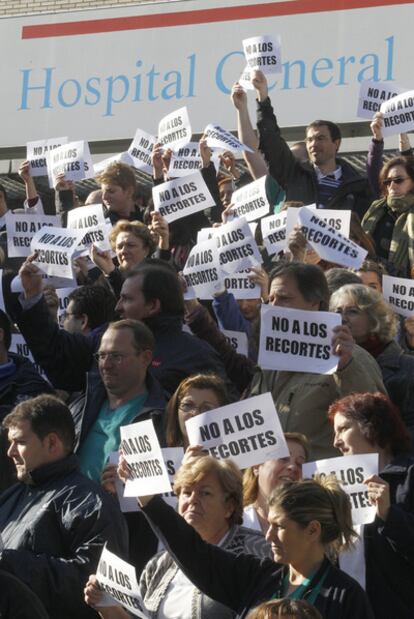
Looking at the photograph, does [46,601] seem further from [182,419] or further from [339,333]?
[339,333]

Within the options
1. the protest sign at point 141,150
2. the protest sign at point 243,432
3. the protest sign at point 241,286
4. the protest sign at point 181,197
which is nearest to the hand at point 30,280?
the protest sign at point 241,286

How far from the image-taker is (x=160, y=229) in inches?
364

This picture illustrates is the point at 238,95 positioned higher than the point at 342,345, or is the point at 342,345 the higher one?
the point at 238,95

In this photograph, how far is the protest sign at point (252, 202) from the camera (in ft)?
31.8

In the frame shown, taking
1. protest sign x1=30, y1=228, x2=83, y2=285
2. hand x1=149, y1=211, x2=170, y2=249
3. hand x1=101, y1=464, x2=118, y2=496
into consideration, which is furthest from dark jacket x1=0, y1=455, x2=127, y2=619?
hand x1=149, y1=211, x2=170, y2=249

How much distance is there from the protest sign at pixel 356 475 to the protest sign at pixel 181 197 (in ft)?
13.0

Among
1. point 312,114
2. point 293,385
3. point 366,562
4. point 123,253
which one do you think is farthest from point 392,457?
point 312,114

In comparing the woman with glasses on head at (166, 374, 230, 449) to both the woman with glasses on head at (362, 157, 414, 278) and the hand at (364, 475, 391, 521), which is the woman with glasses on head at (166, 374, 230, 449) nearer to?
the hand at (364, 475, 391, 521)

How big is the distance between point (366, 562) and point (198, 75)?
381 inches

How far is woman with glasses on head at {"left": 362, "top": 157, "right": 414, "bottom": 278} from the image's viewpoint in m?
9.79

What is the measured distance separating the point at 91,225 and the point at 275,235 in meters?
1.27

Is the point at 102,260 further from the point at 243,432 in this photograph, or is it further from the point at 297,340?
the point at 243,432

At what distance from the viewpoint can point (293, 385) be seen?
7.23m

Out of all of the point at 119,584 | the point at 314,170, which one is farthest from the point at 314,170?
the point at 119,584
